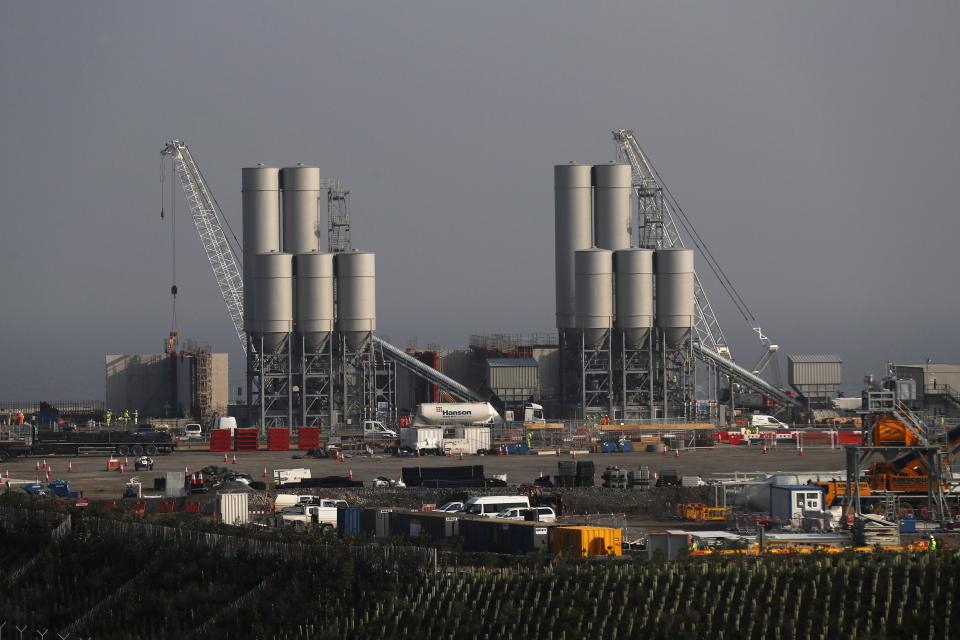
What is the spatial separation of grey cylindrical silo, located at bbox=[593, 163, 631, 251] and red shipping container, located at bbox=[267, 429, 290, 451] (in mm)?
26759

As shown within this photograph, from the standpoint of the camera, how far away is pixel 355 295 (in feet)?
353

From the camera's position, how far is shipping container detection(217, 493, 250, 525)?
2242 inches

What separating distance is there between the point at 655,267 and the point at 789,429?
43.1ft

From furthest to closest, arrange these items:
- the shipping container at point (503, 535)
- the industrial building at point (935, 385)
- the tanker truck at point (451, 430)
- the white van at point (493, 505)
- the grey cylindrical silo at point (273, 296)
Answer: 1. the grey cylindrical silo at point (273, 296)
2. the industrial building at point (935, 385)
3. the tanker truck at point (451, 430)
4. the white van at point (493, 505)
5. the shipping container at point (503, 535)

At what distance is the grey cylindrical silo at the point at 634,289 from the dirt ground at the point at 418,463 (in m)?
16.0

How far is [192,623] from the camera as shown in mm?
42281

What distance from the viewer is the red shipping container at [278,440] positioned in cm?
9638

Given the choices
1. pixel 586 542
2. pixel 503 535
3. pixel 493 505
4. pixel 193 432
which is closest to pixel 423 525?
pixel 503 535

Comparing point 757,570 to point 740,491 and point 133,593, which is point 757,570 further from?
point 740,491

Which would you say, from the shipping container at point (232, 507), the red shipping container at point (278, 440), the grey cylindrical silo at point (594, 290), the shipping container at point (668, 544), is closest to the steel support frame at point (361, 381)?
the red shipping container at point (278, 440)

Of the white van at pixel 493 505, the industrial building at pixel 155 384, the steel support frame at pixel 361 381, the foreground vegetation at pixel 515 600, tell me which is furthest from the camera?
the industrial building at pixel 155 384

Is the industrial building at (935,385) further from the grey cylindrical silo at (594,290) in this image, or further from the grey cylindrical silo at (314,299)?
the grey cylindrical silo at (314,299)

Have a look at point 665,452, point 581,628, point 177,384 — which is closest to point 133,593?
point 581,628

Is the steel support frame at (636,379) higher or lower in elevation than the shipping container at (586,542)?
higher
